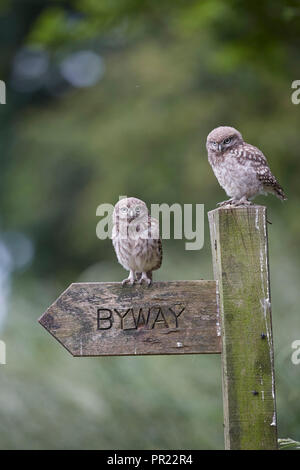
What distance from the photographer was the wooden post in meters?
2.86

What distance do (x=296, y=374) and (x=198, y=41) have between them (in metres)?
5.82

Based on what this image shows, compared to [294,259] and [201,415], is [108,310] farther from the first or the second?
[294,259]

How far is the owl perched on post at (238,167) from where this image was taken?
3961 mm

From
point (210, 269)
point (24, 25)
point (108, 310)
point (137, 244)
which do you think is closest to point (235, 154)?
point (137, 244)

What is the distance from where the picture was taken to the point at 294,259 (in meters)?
6.48

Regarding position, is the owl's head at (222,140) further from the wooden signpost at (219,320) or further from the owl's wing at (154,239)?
the wooden signpost at (219,320)

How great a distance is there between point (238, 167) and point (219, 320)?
47.1 inches

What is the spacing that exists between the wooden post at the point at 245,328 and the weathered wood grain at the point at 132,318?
0.09 m
